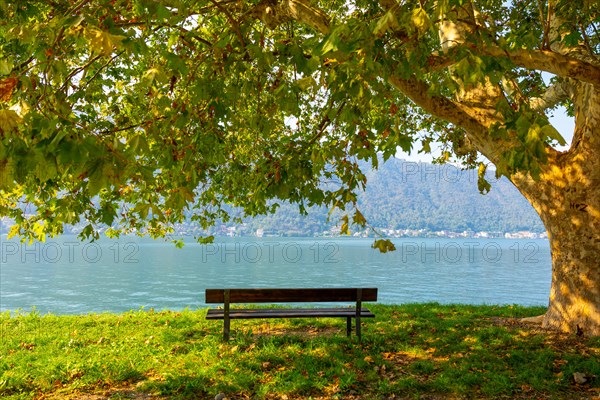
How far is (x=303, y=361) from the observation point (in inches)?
268

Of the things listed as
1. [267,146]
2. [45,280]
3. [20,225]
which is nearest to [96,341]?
[20,225]

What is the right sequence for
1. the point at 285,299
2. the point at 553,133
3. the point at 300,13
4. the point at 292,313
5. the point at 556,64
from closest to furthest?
the point at 553,133, the point at 556,64, the point at 300,13, the point at 292,313, the point at 285,299

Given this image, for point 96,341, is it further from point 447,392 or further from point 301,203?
point 447,392

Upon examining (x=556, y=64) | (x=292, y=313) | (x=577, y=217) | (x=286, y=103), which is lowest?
(x=292, y=313)

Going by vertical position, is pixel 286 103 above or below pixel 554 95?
below

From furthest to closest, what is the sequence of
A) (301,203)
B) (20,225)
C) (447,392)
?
(20,225), (301,203), (447,392)

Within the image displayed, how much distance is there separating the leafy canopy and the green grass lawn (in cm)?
212

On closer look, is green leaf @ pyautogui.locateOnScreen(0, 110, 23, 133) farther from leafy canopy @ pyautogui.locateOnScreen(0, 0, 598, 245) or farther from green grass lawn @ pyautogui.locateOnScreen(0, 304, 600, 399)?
green grass lawn @ pyautogui.locateOnScreen(0, 304, 600, 399)

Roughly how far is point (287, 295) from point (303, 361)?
1.54 m

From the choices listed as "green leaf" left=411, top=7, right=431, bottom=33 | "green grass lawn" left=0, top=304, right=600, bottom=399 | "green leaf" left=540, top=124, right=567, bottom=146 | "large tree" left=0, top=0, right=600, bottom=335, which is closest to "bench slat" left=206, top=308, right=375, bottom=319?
"green grass lawn" left=0, top=304, right=600, bottom=399

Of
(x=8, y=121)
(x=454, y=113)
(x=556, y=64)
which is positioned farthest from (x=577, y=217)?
(x=8, y=121)

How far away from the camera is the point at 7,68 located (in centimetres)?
317

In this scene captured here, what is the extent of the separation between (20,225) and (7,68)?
8345mm

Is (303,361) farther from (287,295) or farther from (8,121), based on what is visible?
(8,121)
